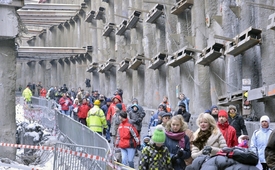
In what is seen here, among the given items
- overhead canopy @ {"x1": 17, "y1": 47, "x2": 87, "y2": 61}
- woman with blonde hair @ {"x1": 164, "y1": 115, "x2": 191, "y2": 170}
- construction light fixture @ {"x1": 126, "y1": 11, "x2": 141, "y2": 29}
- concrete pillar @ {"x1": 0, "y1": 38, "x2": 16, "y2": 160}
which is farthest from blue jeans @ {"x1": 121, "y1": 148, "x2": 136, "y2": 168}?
overhead canopy @ {"x1": 17, "y1": 47, "x2": 87, "y2": 61}

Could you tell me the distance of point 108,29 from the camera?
39562 mm

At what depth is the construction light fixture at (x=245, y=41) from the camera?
16.6 meters

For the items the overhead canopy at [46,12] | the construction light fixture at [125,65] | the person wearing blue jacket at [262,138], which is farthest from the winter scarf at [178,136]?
the overhead canopy at [46,12]

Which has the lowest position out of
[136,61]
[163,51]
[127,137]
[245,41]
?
[127,137]

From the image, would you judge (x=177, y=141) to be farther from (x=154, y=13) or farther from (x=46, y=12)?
(x=46, y=12)

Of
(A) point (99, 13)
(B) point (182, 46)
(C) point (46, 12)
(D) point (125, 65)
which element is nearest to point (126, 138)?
(B) point (182, 46)

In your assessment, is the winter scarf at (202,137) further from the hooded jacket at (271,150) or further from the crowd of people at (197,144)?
the hooded jacket at (271,150)

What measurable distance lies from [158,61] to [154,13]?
2321 millimetres

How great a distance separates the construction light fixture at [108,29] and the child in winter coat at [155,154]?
102 feet

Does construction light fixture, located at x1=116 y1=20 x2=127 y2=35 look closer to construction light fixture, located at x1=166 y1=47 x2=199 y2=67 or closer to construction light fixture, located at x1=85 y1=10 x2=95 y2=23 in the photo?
construction light fixture, located at x1=85 y1=10 x2=95 y2=23

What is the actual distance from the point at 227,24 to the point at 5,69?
27.2 feet

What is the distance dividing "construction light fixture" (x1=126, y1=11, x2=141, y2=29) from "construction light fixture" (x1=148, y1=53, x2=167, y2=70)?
4.65 meters

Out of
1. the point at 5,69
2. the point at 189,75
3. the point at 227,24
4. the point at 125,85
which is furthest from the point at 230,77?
the point at 125,85

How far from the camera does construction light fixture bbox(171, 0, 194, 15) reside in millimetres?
24578
